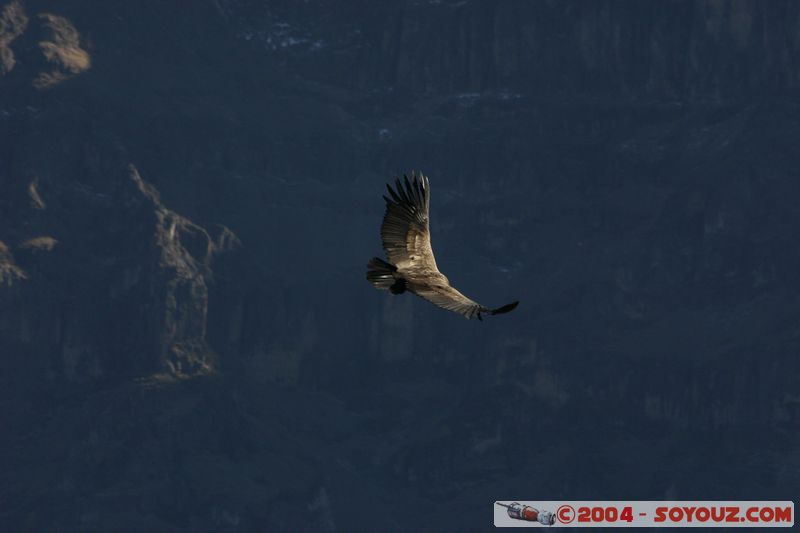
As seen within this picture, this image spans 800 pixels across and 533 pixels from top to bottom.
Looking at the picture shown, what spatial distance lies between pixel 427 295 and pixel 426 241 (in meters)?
8.12

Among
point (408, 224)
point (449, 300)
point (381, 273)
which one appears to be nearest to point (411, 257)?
point (408, 224)

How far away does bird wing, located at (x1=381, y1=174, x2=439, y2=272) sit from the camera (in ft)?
336

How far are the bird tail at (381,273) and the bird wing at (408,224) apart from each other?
214 cm

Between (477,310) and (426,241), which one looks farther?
(426,241)

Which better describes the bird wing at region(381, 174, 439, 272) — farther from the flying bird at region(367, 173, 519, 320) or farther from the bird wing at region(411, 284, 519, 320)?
the bird wing at region(411, 284, 519, 320)

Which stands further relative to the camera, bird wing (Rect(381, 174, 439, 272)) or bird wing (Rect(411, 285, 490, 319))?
bird wing (Rect(381, 174, 439, 272))

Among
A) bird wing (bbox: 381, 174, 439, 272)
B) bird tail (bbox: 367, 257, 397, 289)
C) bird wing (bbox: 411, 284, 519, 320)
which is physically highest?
bird wing (bbox: 381, 174, 439, 272)

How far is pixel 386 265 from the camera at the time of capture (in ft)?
326

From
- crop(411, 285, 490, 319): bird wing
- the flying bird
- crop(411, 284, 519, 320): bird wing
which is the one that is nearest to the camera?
crop(411, 284, 519, 320): bird wing

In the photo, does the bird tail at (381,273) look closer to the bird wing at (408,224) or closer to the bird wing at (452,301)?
the bird wing at (452,301)

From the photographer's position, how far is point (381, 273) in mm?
99062

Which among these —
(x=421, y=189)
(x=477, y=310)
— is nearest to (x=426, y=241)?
(x=421, y=189)

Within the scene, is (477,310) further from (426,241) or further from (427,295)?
(426,241)

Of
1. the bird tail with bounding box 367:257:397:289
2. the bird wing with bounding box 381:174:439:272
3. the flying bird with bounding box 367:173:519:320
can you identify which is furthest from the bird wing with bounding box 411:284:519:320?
the bird wing with bounding box 381:174:439:272
